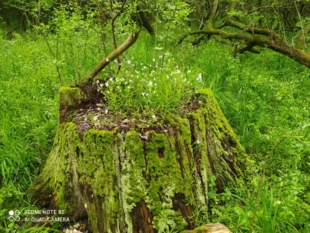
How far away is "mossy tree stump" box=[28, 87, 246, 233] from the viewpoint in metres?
2.17

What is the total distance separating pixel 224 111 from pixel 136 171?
2.16 m

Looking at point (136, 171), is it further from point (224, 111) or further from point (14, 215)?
point (224, 111)

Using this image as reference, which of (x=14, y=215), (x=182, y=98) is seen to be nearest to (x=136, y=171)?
(x=182, y=98)

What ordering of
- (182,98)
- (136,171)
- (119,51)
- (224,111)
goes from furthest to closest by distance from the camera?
(224,111) → (119,51) → (182,98) → (136,171)

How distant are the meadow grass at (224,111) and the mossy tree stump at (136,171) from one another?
0.21 metres

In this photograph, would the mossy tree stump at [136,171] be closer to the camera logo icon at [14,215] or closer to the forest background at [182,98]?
the forest background at [182,98]

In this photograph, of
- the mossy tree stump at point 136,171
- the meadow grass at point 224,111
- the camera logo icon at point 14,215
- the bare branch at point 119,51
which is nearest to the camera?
the mossy tree stump at point 136,171

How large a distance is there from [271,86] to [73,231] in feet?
10.3

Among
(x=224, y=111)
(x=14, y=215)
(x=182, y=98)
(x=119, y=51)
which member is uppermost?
(x=119, y=51)

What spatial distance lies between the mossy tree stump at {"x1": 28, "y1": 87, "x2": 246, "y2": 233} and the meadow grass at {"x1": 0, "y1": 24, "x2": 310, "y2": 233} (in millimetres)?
214

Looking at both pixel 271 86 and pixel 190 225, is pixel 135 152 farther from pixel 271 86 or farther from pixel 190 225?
pixel 271 86

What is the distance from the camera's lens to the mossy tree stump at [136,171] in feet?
7.11

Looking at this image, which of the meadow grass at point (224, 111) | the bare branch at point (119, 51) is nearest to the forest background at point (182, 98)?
the meadow grass at point (224, 111)

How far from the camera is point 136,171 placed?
2.16 m
